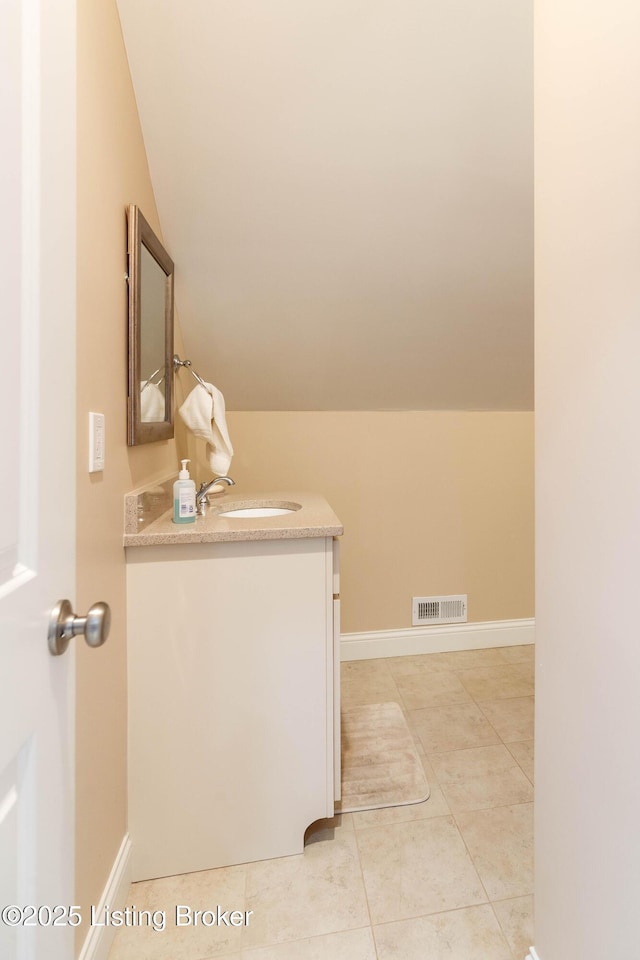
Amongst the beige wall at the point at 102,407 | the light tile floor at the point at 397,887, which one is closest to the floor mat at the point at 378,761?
the light tile floor at the point at 397,887

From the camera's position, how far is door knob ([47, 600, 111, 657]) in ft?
1.77

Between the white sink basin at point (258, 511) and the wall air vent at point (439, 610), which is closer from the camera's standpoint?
the white sink basin at point (258, 511)

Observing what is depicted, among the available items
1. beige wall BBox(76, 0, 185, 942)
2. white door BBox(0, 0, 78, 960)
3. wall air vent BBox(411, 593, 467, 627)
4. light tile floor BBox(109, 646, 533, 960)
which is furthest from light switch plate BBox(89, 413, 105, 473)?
wall air vent BBox(411, 593, 467, 627)

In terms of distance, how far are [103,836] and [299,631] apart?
656mm

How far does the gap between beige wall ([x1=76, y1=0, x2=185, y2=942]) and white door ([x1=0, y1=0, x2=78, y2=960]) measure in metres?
0.41

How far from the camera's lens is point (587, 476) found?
0.78 meters

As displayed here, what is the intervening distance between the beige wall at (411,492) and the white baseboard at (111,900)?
1.49 m

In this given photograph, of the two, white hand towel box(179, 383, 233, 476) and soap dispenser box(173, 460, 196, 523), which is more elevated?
white hand towel box(179, 383, 233, 476)

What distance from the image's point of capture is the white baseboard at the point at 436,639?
2.52 meters

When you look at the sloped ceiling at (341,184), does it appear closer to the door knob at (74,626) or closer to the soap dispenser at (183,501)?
the soap dispenser at (183,501)

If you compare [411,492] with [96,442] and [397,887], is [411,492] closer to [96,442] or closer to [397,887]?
[397,887]

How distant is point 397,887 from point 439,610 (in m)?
1.51

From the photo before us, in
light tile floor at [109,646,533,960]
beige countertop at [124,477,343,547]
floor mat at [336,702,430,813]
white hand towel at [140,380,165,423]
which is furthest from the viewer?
floor mat at [336,702,430,813]

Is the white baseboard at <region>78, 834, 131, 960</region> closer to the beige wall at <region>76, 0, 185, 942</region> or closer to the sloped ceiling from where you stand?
the beige wall at <region>76, 0, 185, 942</region>
